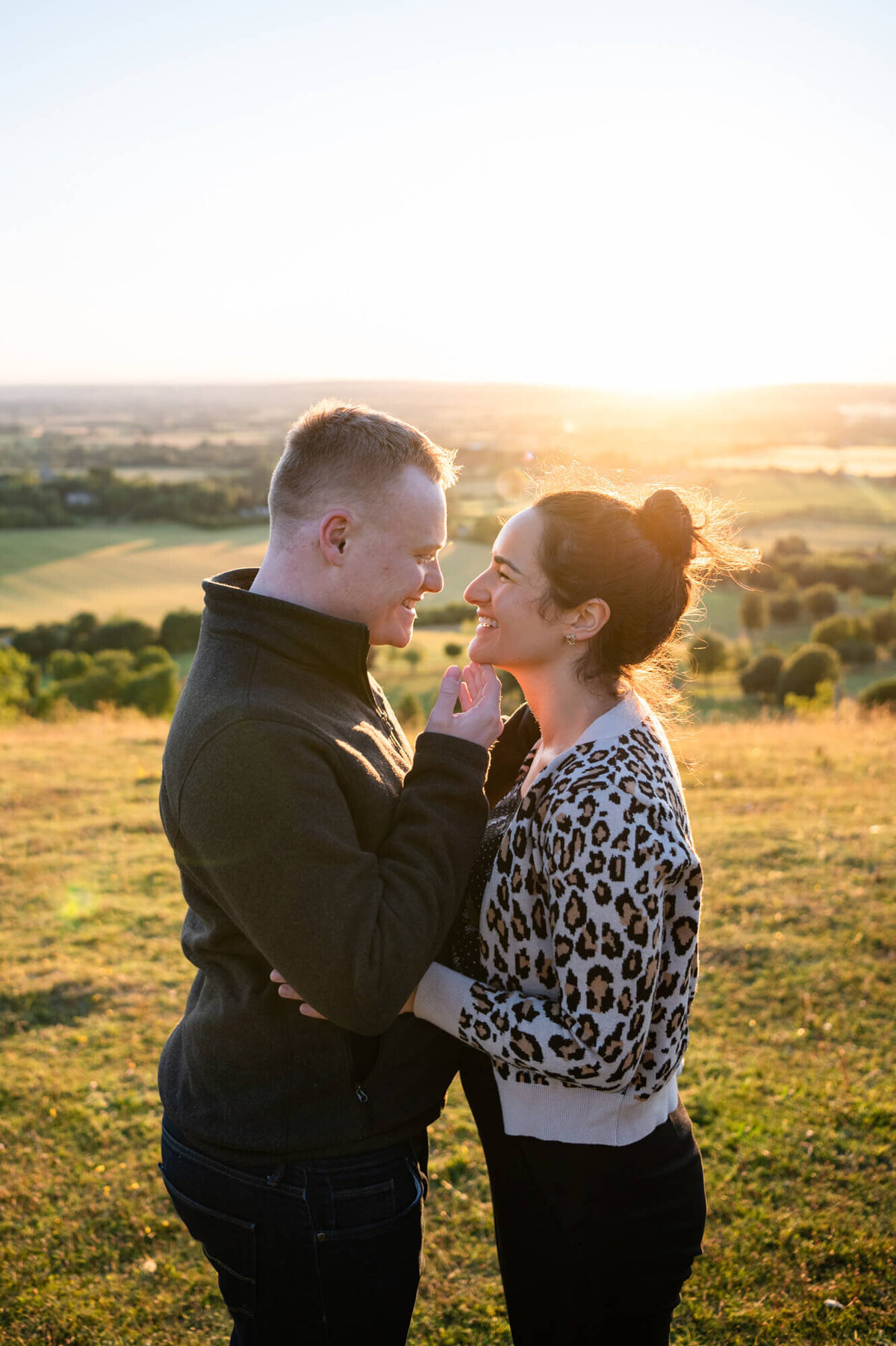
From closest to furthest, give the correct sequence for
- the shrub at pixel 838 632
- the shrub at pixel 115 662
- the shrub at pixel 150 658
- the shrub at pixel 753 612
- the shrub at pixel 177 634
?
the shrub at pixel 115 662, the shrub at pixel 150 658, the shrub at pixel 838 632, the shrub at pixel 177 634, the shrub at pixel 753 612

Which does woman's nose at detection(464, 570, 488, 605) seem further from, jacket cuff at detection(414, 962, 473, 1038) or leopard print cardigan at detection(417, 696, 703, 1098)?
jacket cuff at detection(414, 962, 473, 1038)

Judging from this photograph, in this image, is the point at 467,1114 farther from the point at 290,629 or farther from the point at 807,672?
the point at 807,672

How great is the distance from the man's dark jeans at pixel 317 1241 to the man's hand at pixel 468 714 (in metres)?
1.09

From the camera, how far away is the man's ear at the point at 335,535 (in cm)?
242

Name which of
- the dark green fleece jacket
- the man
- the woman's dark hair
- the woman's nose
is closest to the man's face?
the man

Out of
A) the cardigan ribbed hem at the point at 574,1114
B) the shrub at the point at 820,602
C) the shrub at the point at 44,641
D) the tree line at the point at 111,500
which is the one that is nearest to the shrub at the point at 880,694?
the shrub at the point at 820,602

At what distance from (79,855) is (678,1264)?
781cm

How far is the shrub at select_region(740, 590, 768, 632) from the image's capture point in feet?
198

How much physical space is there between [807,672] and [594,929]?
42.3 metres

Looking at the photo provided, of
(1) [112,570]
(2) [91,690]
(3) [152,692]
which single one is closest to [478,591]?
(3) [152,692]

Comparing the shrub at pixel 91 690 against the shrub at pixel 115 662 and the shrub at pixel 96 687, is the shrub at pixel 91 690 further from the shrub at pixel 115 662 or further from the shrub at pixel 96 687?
the shrub at pixel 115 662

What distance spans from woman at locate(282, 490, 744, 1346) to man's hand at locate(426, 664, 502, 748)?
228 mm

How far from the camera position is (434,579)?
8.71ft

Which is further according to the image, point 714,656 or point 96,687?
point 714,656
